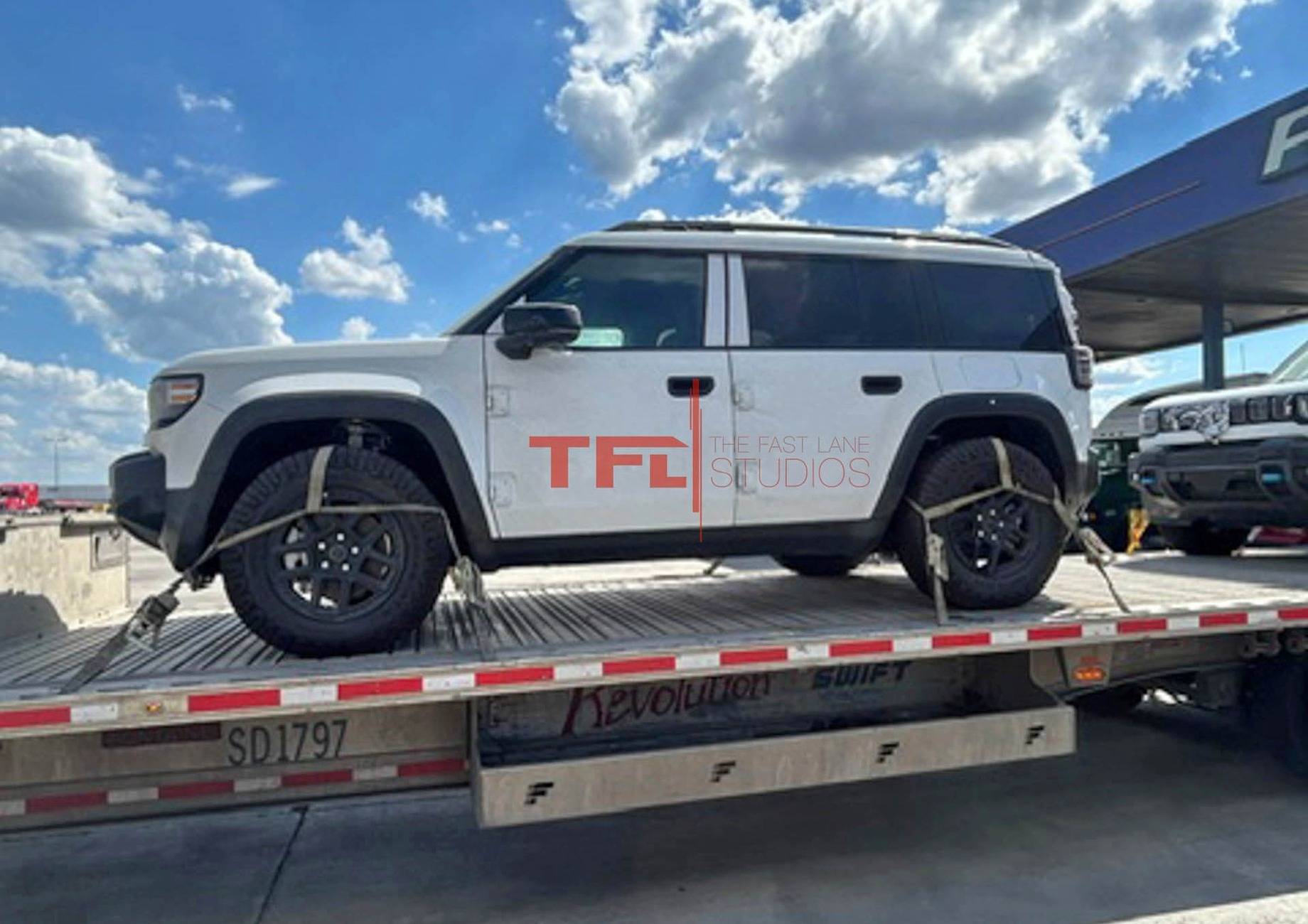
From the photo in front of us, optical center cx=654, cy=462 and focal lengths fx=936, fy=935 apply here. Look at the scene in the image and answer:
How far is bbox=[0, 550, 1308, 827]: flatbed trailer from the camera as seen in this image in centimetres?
327

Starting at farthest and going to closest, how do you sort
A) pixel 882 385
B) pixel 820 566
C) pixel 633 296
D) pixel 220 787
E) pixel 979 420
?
pixel 820 566 < pixel 979 420 < pixel 882 385 < pixel 633 296 < pixel 220 787

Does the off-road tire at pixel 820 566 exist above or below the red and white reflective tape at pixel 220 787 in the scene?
above

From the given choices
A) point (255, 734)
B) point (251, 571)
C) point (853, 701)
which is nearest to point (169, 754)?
point (255, 734)

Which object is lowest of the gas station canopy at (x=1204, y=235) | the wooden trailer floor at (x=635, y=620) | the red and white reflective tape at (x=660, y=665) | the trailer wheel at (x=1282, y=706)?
the trailer wheel at (x=1282, y=706)

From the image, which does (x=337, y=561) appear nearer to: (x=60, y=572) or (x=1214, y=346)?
(x=60, y=572)

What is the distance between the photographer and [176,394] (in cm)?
359

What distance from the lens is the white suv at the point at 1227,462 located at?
5.82 metres

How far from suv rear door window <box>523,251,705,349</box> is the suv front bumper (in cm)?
406

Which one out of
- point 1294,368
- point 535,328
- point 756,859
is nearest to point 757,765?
point 756,859

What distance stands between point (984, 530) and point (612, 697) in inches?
74.5

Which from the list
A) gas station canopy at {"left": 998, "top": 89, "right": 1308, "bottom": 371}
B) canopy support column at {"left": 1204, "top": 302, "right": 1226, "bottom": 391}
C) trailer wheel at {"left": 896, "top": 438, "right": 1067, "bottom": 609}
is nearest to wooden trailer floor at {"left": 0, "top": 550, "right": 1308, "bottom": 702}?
trailer wheel at {"left": 896, "top": 438, "right": 1067, "bottom": 609}

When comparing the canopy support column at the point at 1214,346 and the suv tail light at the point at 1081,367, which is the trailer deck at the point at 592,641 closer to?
the suv tail light at the point at 1081,367

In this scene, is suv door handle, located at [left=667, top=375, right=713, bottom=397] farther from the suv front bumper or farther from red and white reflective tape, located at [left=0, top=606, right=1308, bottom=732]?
the suv front bumper

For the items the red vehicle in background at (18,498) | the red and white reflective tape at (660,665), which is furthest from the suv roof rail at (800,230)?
the red vehicle in background at (18,498)
